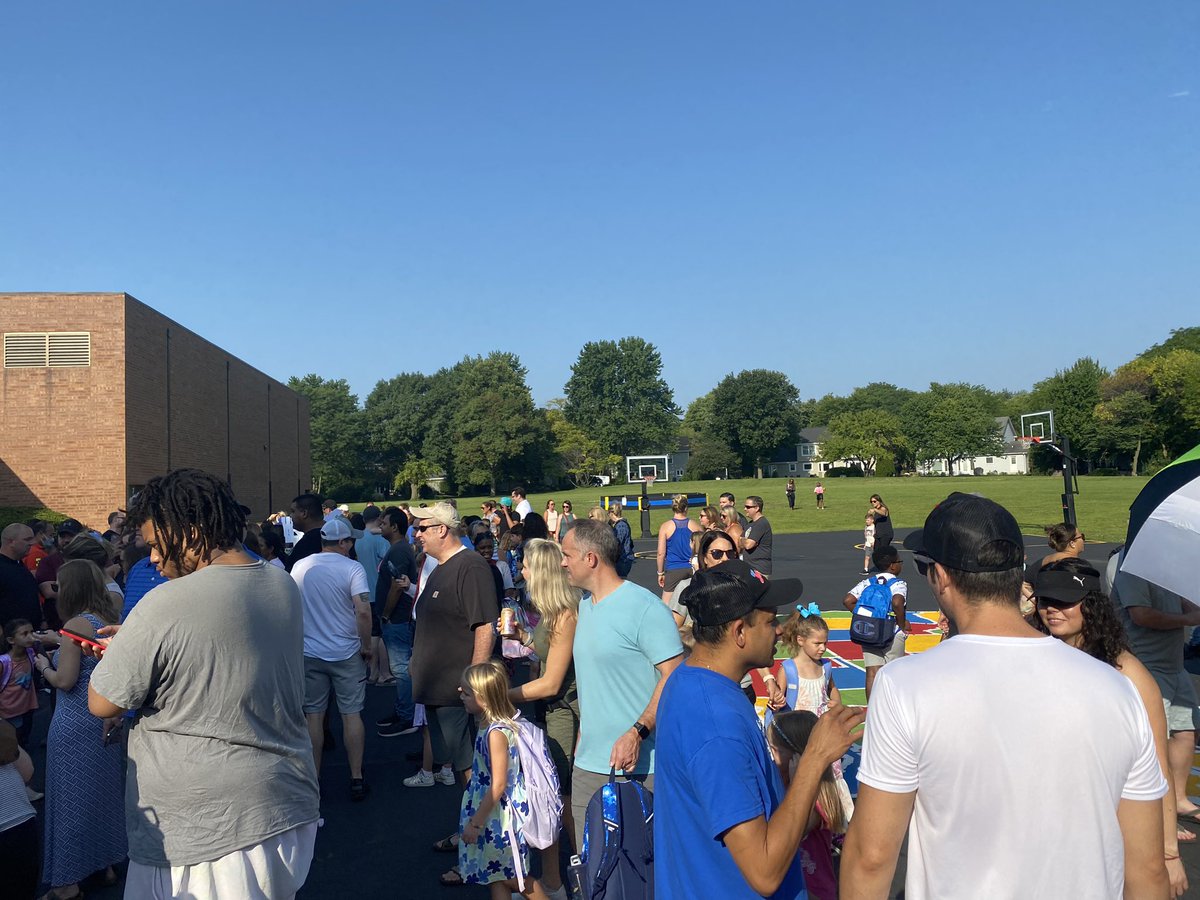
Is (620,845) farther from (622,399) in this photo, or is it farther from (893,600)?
(622,399)

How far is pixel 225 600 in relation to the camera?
266 centimetres

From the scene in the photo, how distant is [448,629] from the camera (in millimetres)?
5605

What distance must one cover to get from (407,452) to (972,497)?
9416 centimetres

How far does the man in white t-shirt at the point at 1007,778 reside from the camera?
6.26 feet

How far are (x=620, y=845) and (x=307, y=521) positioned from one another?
19.1ft

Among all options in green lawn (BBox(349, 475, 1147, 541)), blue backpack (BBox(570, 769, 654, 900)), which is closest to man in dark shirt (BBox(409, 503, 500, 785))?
blue backpack (BBox(570, 769, 654, 900))

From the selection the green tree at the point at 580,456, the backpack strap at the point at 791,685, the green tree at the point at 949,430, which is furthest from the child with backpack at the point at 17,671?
the green tree at the point at 949,430

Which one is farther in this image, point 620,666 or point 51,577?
point 51,577

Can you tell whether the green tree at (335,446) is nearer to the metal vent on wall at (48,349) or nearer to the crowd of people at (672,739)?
the metal vent on wall at (48,349)

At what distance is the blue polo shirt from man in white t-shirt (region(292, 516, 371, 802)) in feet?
14.8

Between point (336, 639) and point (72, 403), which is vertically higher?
point (72, 403)

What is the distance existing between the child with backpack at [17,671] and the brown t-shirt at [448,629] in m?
2.30

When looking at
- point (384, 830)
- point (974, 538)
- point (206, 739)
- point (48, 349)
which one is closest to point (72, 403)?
point (48, 349)

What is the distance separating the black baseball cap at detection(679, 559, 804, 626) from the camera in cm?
246
